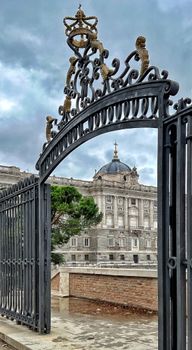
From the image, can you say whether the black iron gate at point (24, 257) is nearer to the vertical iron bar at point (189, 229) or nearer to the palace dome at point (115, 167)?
the vertical iron bar at point (189, 229)

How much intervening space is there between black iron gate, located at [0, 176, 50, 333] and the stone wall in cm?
393

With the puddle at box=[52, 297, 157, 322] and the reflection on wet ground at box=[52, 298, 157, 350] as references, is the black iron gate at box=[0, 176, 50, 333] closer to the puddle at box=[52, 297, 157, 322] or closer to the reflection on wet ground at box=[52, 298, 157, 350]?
the reflection on wet ground at box=[52, 298, 157, 350]

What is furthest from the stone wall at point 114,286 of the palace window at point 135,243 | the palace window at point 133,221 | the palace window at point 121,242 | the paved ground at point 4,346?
the palace window at point 133,221

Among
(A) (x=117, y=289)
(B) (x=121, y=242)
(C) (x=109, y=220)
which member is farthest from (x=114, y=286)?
(B) (x=121, y=242)

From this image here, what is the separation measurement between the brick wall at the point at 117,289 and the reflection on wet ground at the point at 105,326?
0.34 m

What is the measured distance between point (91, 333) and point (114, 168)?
7662 centimetres

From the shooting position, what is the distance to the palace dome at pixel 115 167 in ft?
274

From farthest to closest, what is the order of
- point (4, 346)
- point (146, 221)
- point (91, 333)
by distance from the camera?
point (146, 221) < point (91, 333) < point (4, 346)

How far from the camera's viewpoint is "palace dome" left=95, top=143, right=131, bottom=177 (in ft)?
274

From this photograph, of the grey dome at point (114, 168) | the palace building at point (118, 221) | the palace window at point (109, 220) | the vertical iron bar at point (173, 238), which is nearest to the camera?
the vertical iron bar at point (173, 238)

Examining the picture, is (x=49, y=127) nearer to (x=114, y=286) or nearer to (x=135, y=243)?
(x=114, y=286)

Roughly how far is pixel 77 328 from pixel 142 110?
15.1ft

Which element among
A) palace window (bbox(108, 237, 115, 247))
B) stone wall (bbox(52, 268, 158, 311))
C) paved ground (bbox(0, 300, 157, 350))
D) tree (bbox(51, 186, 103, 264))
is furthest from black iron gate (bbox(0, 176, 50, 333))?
palace window (bbox(108, 237, 115, 247))

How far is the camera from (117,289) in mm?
12055
